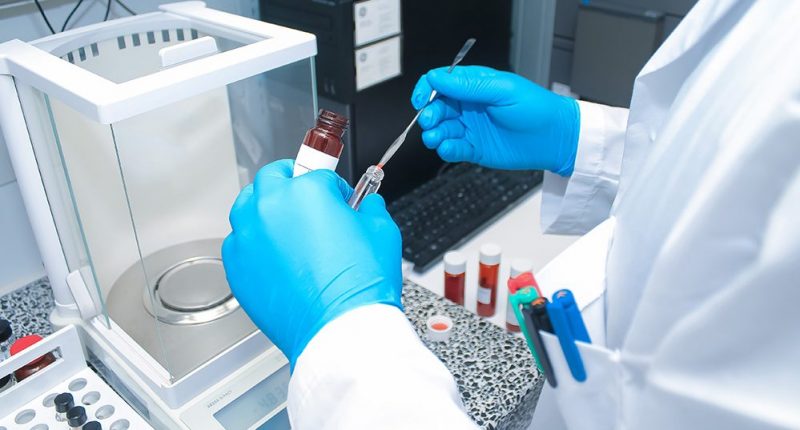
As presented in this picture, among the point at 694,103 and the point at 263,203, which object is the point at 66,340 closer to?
the point at 263,203

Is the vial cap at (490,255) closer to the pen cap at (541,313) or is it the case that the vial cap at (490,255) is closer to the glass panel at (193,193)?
the glass panel at (193,193)

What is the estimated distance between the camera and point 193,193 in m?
0.83

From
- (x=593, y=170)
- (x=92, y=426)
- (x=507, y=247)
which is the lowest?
(x=507, y=247)

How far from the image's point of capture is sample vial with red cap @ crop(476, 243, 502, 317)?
0.95 meters

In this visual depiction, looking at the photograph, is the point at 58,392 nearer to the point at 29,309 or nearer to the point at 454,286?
the point at 29,309

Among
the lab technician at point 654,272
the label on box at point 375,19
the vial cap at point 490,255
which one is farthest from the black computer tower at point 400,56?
the lab technician at point 654,272

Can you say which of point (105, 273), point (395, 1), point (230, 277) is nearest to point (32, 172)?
point (105, 273)

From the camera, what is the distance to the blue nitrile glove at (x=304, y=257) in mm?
530

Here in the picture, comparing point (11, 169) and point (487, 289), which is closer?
point (11, 169)

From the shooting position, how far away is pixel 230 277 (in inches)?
23.9

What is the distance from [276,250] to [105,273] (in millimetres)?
319

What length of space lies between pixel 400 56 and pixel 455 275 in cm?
40

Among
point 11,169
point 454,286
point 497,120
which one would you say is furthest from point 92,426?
point 497,120

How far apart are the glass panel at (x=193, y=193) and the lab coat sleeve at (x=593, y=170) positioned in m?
0.41
